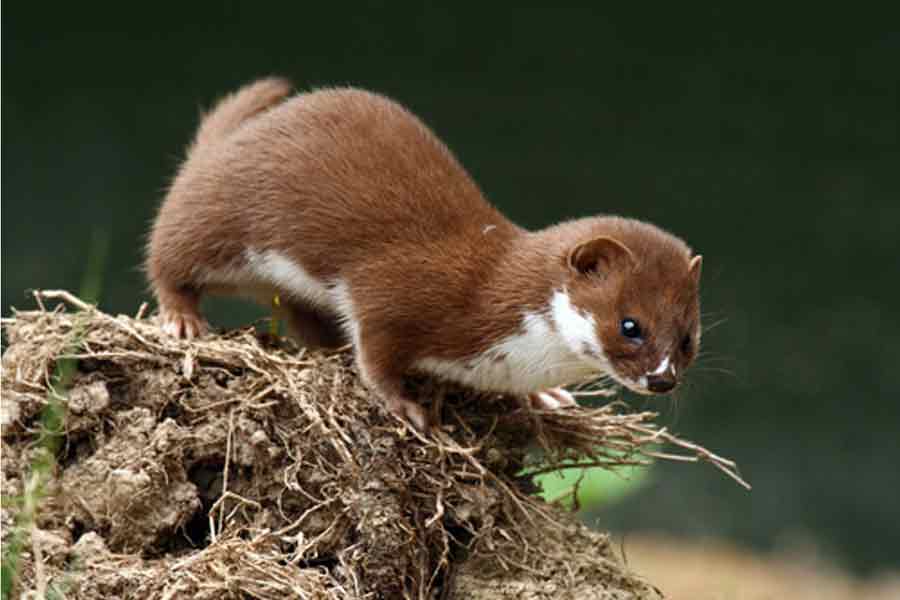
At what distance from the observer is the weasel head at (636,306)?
3.99m

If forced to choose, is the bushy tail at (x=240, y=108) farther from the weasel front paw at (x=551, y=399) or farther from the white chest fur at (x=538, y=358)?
the weasel front paw at (x=551, y=399)

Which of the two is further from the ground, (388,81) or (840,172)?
(388,81)

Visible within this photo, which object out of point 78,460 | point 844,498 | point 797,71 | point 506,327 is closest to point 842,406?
point 844,498

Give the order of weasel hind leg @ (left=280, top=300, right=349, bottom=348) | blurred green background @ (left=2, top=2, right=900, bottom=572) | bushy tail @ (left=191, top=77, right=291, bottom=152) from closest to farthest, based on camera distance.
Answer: weasel hind leg @ (left=280, top=300, right=349, bottom=348), bushy tail @ (left=191, top=77, right=291, bottom=152), blurred green background @ (left=2, top=2, right=900, bottom=572)

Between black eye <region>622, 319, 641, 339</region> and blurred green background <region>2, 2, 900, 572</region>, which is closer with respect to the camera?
black eye <region>622, 319, 641, 339</region>

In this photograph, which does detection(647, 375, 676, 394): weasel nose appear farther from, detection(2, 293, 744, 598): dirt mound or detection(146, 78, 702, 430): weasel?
detection(2, 293, 744, 598): dirt mound

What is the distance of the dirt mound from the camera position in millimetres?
3941

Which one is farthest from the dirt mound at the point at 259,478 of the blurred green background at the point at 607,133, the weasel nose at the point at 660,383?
the blurred green background at the point at 607,133

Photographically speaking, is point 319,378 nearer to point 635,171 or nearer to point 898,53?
point 635,171

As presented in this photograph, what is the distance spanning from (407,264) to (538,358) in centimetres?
47

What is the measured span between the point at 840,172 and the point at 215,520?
5.93m

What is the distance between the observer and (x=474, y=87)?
28.5ft

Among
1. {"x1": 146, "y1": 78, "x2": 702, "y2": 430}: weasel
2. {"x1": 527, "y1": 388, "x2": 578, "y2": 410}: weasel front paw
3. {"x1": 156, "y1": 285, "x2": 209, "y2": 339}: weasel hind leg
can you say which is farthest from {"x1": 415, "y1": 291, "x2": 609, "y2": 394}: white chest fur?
{"x1": 156, "y1": 285, "x2": 209, "y2": 339}: weasel hind leg

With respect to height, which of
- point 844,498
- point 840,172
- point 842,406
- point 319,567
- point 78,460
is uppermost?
point 78,460
